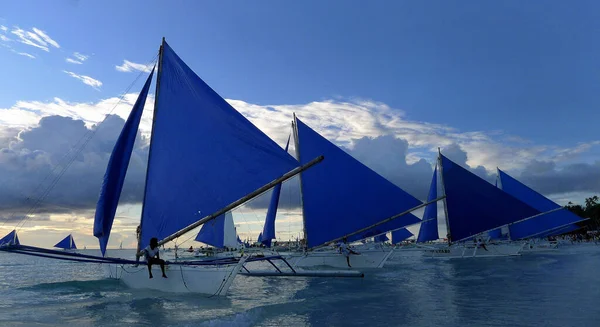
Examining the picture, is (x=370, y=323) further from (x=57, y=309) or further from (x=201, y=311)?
(x=57, y=309)

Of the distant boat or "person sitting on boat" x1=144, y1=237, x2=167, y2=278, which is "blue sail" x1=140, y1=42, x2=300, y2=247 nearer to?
"person sitting on boat" x1=144, y1=237, x2=167, y2=278

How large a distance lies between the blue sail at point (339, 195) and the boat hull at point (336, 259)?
3.97 feet

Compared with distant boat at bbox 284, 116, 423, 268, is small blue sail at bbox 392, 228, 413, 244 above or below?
below

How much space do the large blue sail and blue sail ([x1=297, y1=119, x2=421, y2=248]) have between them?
2704 cm

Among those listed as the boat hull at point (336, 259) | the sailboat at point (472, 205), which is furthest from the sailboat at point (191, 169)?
the sailboat at point (472, 205)

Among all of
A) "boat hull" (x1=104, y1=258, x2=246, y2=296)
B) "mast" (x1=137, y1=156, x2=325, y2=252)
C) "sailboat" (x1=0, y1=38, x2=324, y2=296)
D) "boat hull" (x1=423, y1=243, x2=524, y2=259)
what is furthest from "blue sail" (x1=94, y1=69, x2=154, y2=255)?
"boat hull" (x1=423, y1=243, x2=524, y2=259)

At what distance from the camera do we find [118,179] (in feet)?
62.1

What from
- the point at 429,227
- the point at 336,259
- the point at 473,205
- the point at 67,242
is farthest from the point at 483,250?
the point at 67,242

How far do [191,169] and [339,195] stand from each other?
44.0ft

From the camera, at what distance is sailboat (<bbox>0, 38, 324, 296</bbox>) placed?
18.4 m

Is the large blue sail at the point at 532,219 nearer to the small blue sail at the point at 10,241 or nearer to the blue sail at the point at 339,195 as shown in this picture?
the blue sail at the point at 339,195

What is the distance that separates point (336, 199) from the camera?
29750 mm

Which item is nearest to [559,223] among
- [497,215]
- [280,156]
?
[497,215]

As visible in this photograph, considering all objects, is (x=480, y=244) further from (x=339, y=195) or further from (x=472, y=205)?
(x=339, y=195)
